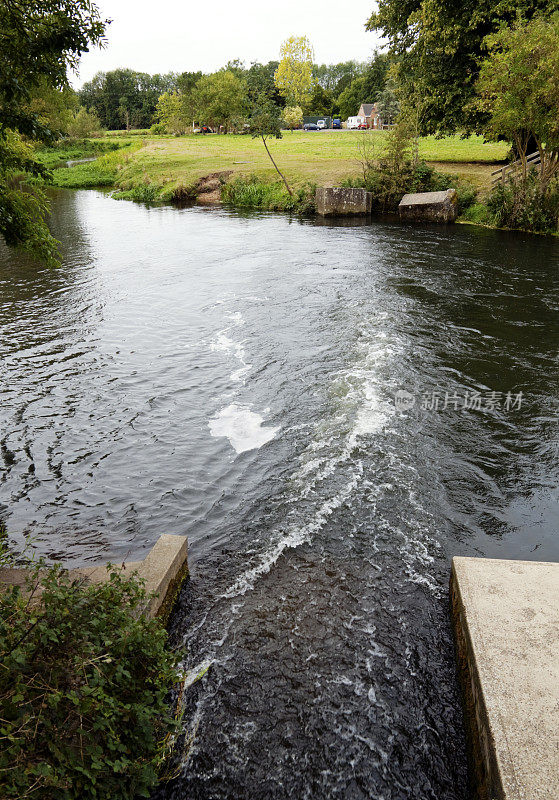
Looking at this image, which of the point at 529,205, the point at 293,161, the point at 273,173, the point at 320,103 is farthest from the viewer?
the point at 320,103

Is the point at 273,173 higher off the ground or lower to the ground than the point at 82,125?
lower

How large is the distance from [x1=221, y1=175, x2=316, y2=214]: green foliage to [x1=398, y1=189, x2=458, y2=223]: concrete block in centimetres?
644

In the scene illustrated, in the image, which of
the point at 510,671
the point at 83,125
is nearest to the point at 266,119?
the point at 510,671

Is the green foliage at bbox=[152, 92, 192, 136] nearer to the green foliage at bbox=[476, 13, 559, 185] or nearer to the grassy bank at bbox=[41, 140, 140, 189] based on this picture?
the grassy bank at bbox=[41, 140, 140, 189]

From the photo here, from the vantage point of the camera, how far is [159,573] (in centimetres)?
552

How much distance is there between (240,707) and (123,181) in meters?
51.9

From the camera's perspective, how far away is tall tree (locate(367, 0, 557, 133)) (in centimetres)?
2798

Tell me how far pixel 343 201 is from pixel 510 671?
3159cm

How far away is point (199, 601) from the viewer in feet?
19.2

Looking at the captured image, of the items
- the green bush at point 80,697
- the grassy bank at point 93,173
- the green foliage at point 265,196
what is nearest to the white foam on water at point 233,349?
the green bush at point 80,697

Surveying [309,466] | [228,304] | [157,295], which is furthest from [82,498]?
[157,295]

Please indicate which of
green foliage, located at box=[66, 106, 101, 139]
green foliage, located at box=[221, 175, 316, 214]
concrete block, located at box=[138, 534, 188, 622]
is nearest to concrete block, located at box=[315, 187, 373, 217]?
green foliage, located at box=[221, 175, 316, 214]

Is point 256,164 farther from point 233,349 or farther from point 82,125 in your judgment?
point 82,125

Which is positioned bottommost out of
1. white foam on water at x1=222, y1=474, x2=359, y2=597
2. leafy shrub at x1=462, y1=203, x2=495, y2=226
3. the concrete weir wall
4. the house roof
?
white foam on water at x1=222, y1=474, x2=359, y2=597
